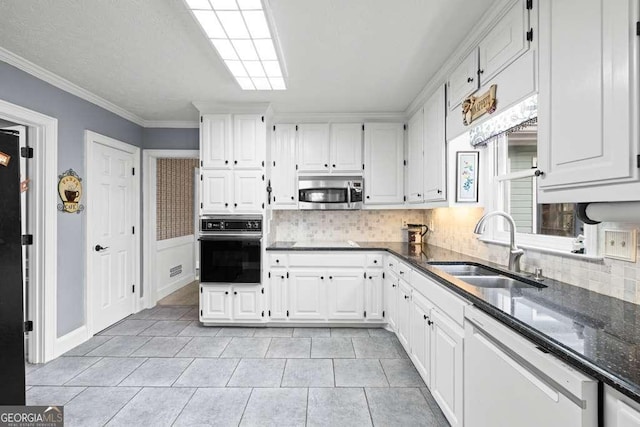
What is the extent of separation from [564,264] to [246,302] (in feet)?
9.52

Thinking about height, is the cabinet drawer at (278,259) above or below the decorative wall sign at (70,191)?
below

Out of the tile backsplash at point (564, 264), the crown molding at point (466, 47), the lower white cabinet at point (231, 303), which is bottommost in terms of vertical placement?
the lower white cabinet at point (231, 303)

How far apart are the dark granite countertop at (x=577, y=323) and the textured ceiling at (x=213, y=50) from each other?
164 centimetres

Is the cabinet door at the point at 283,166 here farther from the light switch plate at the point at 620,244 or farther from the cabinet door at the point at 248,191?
the light switch plate at the point at 620,244

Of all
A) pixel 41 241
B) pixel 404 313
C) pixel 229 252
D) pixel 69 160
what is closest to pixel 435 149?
pixel 404 313

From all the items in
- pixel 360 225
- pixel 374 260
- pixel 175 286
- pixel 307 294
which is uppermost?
pixel 360 225

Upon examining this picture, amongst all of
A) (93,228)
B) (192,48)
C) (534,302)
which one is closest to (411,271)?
(534,302)

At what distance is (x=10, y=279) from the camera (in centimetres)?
168

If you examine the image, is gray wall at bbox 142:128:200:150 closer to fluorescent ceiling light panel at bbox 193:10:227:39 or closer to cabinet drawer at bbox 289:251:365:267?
cabinet drawer at bbox 289:251:365:267

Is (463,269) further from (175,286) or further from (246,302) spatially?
(175,286)

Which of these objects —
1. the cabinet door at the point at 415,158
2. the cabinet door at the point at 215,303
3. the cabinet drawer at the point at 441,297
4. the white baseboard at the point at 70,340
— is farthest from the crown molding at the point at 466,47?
the white baseboard at the point at 70,340

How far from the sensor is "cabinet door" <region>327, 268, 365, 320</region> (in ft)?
11.3

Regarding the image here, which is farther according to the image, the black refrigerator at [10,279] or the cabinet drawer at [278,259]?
the cabinet drawer at [278,259]

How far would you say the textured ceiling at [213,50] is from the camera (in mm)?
1843
